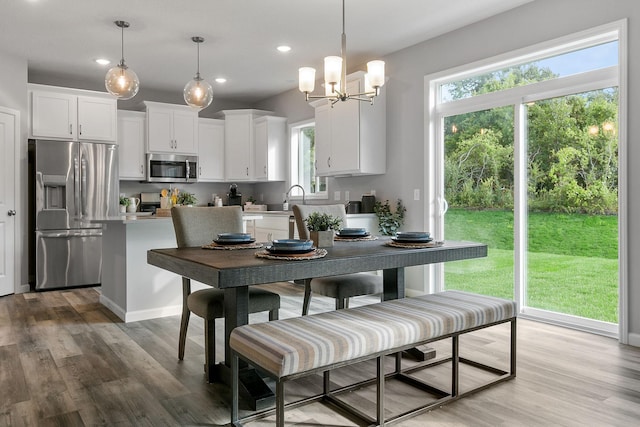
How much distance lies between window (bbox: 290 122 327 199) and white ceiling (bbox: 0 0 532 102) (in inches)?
38.4

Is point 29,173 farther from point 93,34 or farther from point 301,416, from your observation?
point 301,416

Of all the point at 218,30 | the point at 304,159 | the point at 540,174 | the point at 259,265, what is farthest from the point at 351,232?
the point at 304,159

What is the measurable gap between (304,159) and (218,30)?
2585 mm

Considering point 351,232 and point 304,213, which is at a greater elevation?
point 304,213

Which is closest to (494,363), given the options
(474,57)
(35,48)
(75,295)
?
Answer: (474,57)

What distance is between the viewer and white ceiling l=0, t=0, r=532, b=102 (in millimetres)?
3799

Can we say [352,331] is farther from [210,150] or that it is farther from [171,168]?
[210,150]

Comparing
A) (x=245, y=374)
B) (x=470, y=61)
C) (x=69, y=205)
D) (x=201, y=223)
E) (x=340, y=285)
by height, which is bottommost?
(x=245, y=374)

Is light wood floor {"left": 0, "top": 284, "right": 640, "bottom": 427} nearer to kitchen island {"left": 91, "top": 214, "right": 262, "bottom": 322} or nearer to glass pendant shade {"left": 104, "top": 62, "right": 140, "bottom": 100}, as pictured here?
kitchen island {"left": 91, "top": 214, "right": 262, "bottom": 322}

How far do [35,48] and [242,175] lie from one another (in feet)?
9.81

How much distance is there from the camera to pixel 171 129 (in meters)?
6.42

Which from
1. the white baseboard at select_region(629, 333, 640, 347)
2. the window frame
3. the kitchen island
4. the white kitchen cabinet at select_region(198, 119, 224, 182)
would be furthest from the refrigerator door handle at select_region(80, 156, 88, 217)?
the white baseboard at select_region(629, 333, 640, 347)

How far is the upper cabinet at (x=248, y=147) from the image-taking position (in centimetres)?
675

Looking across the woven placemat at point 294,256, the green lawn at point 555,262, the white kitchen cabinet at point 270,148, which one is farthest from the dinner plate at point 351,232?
the white kitchen cabinet at point 270,148
